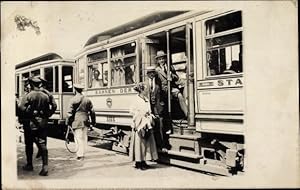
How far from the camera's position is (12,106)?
1.83m

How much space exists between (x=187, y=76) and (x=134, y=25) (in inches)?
15.0

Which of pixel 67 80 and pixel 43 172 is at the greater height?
pixel 67 80

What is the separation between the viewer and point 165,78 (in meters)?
1.97

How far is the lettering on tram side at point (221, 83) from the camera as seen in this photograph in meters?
1.78

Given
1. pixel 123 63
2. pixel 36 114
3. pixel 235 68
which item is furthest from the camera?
pixel 123 63

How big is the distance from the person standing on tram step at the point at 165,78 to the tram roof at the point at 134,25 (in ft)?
0.64

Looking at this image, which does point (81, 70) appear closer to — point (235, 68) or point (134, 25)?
point (134, 25)

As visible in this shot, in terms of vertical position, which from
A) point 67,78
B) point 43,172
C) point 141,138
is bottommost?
point 43,172

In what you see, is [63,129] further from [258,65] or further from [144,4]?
[258,65]

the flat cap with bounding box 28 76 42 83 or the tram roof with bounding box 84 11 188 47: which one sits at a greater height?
the tram roof with bounding box 84 11 188 47

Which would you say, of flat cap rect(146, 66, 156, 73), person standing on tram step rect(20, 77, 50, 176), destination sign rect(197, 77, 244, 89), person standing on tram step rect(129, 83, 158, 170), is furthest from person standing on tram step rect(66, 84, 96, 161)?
destination sign rect(197, 77, 244, 89)

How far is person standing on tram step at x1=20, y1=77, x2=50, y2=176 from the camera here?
6.21 ft

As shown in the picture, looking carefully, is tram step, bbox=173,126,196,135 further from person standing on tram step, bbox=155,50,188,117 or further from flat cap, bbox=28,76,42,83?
flat cap, bbox=28,76,42,83

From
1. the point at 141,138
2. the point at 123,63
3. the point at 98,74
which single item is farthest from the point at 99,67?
the point at 141,138
